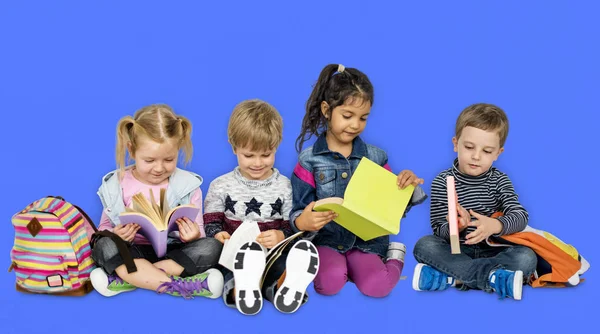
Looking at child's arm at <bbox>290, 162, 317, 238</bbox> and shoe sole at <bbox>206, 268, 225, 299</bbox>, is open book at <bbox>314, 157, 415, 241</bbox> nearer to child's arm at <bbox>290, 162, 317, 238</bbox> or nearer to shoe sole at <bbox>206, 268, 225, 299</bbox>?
child's arm at <bbox>290, 162, 317, 238</bbox>

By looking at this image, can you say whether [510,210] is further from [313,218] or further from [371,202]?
[313,218]

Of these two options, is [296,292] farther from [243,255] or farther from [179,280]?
[179,280]

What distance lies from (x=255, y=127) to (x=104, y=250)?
1119mm

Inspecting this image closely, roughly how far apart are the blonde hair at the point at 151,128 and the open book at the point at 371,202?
3.09ft

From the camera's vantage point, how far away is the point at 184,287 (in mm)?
5016

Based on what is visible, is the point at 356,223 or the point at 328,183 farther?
the point at 328,183

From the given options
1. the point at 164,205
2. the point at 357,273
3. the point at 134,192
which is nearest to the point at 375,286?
the point at 357,273

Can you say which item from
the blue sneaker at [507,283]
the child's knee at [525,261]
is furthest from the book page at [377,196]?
the child's knee at [525,261]

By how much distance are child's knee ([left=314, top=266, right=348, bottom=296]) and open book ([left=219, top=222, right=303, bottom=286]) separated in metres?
0.27

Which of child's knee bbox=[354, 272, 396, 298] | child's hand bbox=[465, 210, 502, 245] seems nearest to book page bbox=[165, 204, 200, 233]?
child's knee bbox=[354, 272, 396, 298]

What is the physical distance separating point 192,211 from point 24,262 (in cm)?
100

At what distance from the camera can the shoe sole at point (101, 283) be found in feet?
16.6

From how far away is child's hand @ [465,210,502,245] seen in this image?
5172 mm

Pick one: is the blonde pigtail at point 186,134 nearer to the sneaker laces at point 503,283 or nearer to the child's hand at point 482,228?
the child's hand at point 482,228
